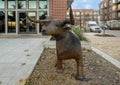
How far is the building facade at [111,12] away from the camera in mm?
81244

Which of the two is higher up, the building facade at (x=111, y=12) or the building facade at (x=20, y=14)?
the building facade at (x=111, y=12)

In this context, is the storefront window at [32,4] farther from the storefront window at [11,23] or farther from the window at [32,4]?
the storefront window at [11,23]

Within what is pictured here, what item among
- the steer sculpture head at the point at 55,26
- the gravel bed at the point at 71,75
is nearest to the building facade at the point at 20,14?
the gravel bed at the point at 71,75

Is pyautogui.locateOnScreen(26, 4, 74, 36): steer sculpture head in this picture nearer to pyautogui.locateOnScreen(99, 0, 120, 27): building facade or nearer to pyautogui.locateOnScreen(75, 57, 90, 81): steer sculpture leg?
pyautogui.locateOnScreen(75, 57, 90, 81): steer sculpture leg

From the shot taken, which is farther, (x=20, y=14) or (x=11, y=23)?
(x=20, y=14)

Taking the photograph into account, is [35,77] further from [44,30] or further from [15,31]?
[15,31]

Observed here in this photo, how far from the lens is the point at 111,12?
291 ft

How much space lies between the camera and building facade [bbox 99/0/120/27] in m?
81.2

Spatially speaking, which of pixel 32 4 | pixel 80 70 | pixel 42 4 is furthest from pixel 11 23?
pixel 80 70

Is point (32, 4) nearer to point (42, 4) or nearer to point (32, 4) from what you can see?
point (32, 4)

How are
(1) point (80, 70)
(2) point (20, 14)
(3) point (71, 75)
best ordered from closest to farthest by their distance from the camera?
(1) point (80, 70) < (3) point (71, 75) < (2) point (20, 14)

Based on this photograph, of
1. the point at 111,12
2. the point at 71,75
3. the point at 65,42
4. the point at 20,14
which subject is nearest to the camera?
the point at 65,42

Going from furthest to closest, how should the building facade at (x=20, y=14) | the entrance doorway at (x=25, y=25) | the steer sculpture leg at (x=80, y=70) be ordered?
the entrance doorway at (x=25, y=25), the building facade at (x=20, y=14), the steer sculpture leg at (x=80, y=70)

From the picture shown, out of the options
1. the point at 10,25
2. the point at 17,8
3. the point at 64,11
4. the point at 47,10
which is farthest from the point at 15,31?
the point at 64,11
